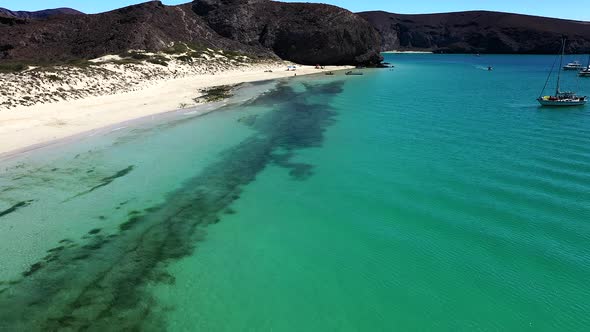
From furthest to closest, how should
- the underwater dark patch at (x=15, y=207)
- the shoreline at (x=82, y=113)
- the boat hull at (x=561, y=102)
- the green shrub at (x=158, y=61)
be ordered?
the green shrub at (x=158, y=61) < the boat hull at (x=561, y=102) < the shoreline at (x=82, y=113) < the underwater dark patch at (x=15, y=207)

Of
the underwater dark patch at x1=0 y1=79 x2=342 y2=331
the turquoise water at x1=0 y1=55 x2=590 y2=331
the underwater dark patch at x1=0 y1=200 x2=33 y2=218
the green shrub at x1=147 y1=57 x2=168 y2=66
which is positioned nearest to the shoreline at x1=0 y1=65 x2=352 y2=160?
the turquoise water at x1=0 y1=55 x2=590 y2=331

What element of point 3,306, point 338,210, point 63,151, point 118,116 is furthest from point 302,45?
point 3,306

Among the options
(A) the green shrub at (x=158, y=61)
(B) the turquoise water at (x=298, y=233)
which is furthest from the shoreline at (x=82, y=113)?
(A) the green shrub at (x=158, y=61)

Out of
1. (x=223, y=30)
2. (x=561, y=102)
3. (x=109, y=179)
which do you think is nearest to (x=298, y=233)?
(x=109, y=179)

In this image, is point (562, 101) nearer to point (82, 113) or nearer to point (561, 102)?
point (561, 102)

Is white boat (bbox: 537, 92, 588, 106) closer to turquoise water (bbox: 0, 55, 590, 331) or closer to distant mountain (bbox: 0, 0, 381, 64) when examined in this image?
turquoise water (bbox: 0, 55, 590, 331)

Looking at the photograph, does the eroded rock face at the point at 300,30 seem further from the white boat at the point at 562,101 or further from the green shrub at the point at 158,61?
the white boat at the point at 562,101

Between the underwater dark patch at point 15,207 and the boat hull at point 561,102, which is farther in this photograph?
the boat hull at point 561,102
